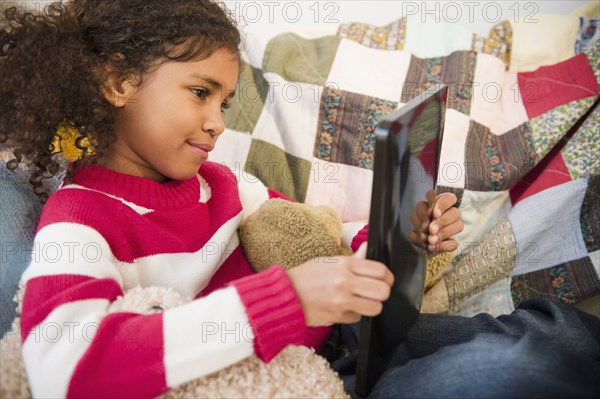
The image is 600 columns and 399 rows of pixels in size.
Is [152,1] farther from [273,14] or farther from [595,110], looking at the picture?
[595,110]

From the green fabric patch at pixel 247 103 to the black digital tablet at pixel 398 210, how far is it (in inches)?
20.5

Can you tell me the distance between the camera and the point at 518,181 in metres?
1.11

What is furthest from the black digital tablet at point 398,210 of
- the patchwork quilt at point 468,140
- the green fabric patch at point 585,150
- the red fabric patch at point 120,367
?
the green fabric patch at point 585,150

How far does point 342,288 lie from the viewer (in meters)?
0.59

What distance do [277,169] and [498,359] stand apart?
68 cm

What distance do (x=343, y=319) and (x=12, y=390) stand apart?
386 mm

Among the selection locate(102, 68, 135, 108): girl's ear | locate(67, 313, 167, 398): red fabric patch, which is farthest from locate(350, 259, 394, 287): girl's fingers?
locate(102, 68, 135, 108): girl's ear

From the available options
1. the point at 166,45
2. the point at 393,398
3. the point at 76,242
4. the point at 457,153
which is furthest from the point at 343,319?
the point at 457,153

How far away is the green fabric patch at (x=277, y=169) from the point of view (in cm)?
113

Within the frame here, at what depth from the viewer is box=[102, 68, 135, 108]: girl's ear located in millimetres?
798

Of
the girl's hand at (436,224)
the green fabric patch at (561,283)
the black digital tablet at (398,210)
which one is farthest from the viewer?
the green fabric patch at (561,283)

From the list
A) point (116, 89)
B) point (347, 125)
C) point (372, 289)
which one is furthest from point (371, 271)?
point (347, 125)

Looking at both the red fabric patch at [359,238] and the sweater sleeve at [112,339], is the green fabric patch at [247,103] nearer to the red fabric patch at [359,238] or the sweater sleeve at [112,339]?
the red fabric patch at [359,238]

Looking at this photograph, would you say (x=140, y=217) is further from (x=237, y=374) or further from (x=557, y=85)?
(x=557, y=85)
